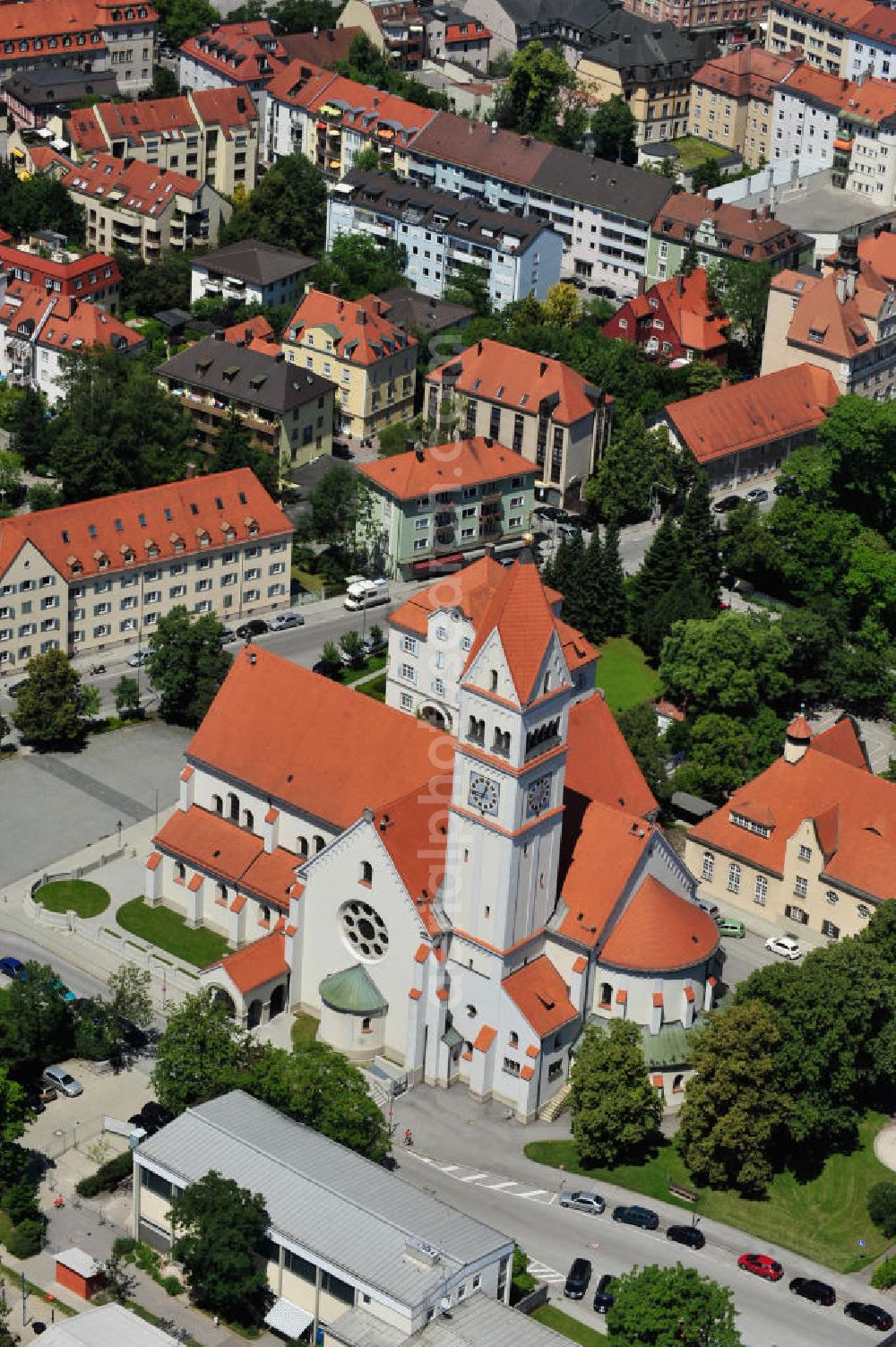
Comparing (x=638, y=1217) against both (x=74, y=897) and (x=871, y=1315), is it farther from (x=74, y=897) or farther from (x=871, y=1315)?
(x=74, y=897)

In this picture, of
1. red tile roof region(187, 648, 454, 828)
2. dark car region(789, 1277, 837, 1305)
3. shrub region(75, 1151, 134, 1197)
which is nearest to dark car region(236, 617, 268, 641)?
red tile roof region(187, 648, 454, 828)

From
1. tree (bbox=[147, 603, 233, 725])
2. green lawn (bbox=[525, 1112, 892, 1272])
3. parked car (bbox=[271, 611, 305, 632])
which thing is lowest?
parked car (bbox=[271, 611, 305, 632])

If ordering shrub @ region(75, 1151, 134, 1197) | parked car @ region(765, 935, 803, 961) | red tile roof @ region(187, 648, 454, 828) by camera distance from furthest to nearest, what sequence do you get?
parked car @ region(765, 935, 803, 961) < red tile roof @ region(187, 648, 454, 828) < shrub @ region(75, 1151, 134, 1197)

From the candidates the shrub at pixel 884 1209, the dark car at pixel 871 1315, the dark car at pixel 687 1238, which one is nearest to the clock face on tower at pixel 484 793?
the dark car at pixel 687 1238

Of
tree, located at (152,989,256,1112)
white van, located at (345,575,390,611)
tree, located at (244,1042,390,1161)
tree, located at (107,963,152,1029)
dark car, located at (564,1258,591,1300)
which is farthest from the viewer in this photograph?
white van, located at (345,575,390,611)

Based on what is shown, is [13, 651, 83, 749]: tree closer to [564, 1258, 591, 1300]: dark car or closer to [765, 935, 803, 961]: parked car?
[765, 935, 803, 961]: parked car

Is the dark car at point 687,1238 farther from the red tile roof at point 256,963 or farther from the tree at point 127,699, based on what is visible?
the tree at point 127,699

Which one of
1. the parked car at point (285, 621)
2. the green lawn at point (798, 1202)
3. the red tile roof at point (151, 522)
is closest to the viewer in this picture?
the green lawn at point (798, 1202)
